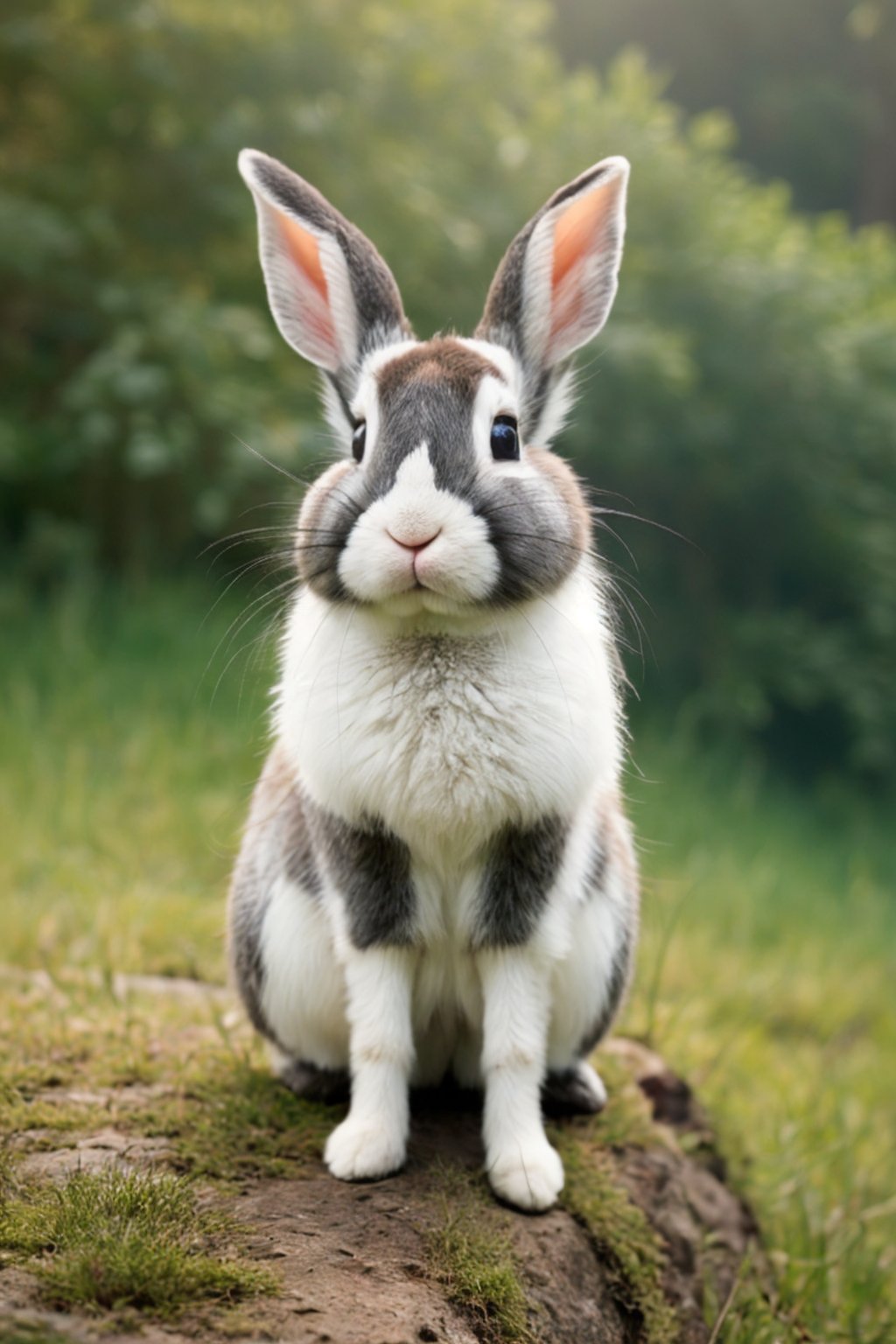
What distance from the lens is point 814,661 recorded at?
318 inches

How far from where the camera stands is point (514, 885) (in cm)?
273

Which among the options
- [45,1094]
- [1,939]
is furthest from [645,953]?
[45,1094]

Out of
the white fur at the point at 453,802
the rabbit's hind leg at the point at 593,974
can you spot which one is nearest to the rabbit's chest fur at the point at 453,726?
the white fur at the point at 453,802

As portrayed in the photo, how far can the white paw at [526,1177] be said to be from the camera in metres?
2.75

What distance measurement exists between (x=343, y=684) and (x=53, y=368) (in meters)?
5.49

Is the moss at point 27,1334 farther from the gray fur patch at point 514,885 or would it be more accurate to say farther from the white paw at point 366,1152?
the gray fur patch at point 514,885

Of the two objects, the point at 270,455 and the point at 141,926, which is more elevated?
the point at 270,455

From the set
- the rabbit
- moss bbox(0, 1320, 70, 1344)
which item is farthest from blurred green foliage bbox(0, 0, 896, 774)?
moss bbox(0, 1320, 70, 1344)

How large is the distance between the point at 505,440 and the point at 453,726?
1.97ft

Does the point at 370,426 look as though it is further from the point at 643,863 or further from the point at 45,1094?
the point at 643,863

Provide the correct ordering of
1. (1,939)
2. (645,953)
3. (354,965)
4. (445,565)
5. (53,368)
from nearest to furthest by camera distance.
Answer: (445,565), (354,965), (1,939), (645,953), (53,368)

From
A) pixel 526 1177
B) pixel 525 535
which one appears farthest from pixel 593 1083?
pixel 525 535

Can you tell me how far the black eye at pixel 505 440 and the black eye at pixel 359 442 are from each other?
276mm

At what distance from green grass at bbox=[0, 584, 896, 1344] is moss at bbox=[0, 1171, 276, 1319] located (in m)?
0.46
